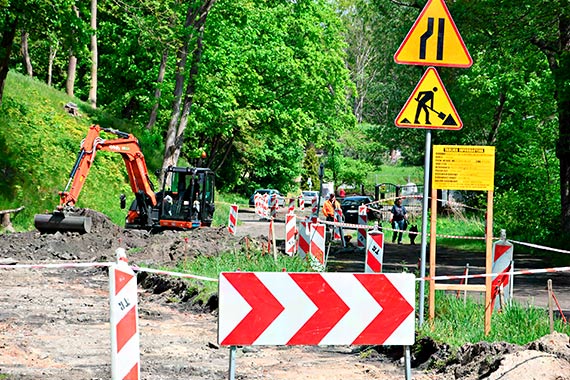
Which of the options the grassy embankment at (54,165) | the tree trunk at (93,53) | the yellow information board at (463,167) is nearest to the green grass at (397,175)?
the grassy embankment at (54,165)

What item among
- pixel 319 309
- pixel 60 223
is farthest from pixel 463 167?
pixel 60 223

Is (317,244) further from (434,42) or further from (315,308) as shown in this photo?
(315,308)

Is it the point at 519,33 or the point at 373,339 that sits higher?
the point at 519,33

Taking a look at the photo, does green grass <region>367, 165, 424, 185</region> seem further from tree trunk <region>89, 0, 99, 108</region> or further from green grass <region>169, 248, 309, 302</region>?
green grass <region>169, 248, 309, 302</region>

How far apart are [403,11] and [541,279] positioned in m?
22.2

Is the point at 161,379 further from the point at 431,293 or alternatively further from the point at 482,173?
the point at 482,173

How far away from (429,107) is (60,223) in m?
17.0

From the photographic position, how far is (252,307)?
24.0 feet

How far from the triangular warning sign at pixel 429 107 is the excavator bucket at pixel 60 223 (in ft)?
54.6

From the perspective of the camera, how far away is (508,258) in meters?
12.5

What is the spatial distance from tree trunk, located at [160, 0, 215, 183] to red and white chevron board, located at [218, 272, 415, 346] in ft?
96.5

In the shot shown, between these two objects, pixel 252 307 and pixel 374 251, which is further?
pixel 374 251

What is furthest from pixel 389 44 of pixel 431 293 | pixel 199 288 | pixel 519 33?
pixel 431 293

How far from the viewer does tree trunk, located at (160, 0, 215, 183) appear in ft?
123
